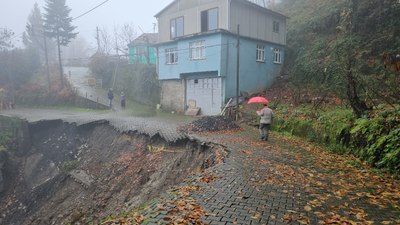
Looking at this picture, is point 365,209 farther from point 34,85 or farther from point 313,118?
point 34,85

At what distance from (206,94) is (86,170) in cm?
1083

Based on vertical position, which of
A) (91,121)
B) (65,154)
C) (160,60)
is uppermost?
(160,60)

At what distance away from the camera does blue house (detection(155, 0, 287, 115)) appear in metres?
20.2

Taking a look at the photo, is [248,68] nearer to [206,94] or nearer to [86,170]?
[206,94]

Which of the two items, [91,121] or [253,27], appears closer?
[91,121]

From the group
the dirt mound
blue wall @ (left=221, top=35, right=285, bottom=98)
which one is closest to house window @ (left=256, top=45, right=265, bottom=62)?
blue wall @ (left=221, top=35, right=285, bottom=98)

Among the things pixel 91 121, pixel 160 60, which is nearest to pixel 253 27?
pixel 160 60

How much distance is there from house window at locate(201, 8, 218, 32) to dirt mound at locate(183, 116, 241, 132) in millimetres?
8630

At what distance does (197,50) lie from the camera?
70.2 ft

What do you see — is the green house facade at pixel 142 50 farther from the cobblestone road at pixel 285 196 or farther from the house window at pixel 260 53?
the cobblestone road at pixel 285 196

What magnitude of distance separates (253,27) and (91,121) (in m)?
14.4

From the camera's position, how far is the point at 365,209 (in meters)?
5.18

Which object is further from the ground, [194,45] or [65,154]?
[194,45]

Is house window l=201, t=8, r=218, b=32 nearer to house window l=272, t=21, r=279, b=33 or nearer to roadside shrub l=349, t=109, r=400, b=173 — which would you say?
house window l=272, t=21, r=279, b=33
